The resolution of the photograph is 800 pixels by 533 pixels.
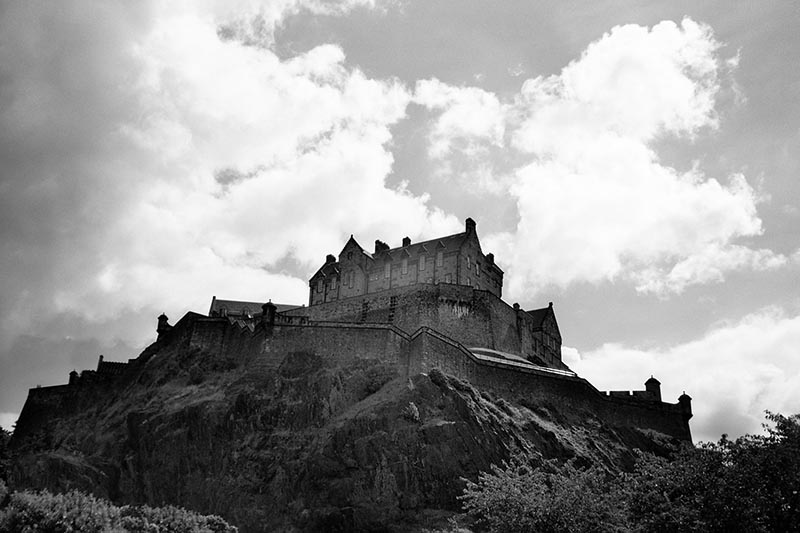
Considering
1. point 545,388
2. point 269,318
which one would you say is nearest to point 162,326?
point 269,318

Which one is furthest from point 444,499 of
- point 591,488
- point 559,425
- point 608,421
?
point 608,421

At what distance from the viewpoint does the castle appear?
203 feet

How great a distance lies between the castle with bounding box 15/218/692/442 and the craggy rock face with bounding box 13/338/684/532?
1.53m

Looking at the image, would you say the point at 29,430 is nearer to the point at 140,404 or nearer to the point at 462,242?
the point at 140,404

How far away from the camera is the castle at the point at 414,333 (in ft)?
203

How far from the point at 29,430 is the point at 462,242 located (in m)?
45.6

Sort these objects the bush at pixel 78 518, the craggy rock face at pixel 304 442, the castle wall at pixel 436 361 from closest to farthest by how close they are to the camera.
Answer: the bush at pixel 78 518, the craggy rock face at pixel 304 442, the castle wall at pixel 436 361

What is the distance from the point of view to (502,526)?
37.6m

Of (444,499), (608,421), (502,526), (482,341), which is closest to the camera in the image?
(502,526)

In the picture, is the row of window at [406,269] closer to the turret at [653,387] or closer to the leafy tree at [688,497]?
the turret at [653,387]

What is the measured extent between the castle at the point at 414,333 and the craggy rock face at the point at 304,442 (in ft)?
5.00

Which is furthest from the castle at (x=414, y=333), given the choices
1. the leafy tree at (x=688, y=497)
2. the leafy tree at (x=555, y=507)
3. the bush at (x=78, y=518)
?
the bush at (x=78, y=518)

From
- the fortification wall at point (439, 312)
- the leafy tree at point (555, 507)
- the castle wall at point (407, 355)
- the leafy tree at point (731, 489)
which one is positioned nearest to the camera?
the leafy tree at point (731, 489)

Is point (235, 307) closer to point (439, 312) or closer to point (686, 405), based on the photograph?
point (439, 312)
